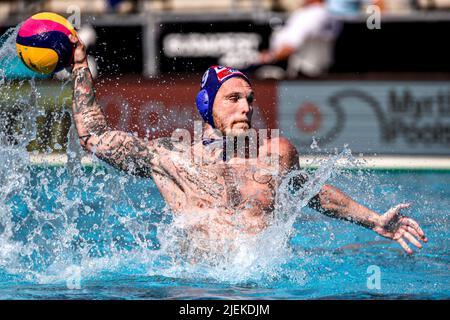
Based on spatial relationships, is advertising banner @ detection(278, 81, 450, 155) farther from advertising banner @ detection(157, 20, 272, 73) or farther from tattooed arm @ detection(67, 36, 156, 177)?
tattooed arm @ detection(67, 36, 156, 177)

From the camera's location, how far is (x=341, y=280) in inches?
182

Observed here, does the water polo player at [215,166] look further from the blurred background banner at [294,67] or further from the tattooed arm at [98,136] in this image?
the blurred background banner at [294,67]

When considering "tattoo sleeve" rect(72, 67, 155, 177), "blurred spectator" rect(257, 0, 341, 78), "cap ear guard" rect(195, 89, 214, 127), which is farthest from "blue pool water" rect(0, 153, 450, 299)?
A: "blurred spectator" rect(257, 0, 341, 78)

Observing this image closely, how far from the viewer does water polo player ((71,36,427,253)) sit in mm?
4590

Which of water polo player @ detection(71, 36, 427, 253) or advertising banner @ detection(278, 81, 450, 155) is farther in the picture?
advertising banner @ detection(278, 81, 450, 155)

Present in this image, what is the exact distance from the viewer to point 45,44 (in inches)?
177

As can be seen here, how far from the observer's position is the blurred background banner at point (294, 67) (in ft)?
31.8

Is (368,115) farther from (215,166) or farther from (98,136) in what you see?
(98,136)

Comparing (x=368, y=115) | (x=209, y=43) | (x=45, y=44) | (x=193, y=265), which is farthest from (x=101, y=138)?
(x=209, y=43)

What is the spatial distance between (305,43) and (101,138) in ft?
20.4

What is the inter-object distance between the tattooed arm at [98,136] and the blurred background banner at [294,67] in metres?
4.53

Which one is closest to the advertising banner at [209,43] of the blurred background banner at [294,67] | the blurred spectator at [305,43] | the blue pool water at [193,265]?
the blurred background banner at [294,67]

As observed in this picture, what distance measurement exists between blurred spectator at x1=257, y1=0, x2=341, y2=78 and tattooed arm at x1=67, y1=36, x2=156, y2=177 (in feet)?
18.7

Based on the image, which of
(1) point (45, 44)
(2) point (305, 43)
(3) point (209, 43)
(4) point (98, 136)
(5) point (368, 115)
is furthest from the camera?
(2) point (305, 43)
